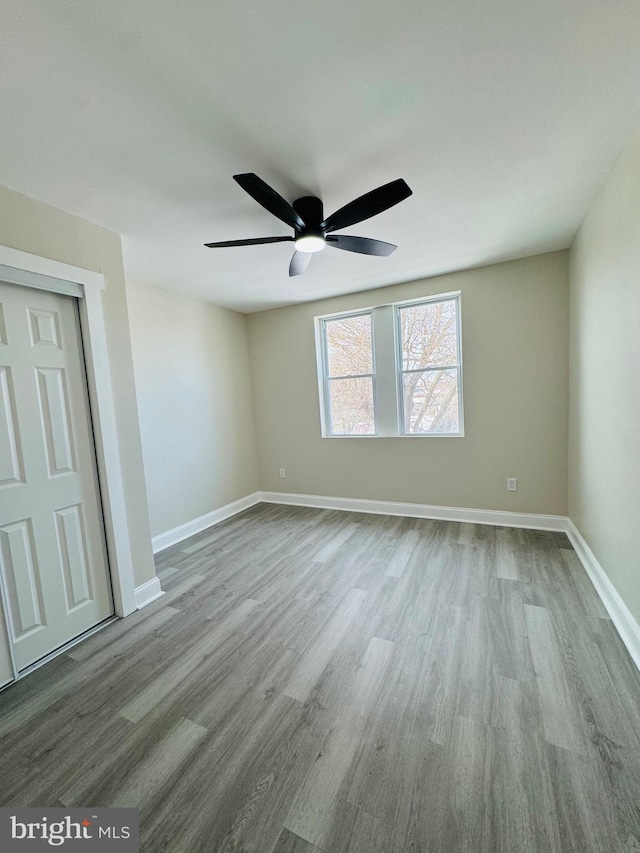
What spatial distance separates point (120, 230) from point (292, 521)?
10.2 ft

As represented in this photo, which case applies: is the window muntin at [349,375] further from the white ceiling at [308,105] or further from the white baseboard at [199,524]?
the white ceiling at [308,105]

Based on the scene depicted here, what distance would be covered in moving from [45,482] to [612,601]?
3.44 m

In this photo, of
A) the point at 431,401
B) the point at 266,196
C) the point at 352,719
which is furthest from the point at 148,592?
the point at 431,401

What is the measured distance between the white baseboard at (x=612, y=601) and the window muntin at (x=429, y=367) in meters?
1.49

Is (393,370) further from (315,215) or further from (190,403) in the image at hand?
(190,403)

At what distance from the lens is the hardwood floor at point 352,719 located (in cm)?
109

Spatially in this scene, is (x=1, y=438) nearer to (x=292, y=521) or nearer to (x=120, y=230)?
(x=120, y=230)

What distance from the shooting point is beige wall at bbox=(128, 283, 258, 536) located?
10.7 feet

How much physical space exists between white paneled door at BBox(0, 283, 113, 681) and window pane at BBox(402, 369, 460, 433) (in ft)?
9.92

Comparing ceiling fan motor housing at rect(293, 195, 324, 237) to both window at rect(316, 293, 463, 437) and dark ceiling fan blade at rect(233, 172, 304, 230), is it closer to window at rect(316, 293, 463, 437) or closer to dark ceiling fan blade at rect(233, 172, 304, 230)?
dark ceiling fan blade at rect(233, 172, 304, 230)

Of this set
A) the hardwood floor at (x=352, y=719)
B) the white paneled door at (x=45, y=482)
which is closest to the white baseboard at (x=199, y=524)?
the white paneled door at (x=45, y=482)

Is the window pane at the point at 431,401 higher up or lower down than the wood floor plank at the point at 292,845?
higher up

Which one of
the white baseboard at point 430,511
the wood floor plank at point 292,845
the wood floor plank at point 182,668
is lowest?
the wood floor plank at point 182,668

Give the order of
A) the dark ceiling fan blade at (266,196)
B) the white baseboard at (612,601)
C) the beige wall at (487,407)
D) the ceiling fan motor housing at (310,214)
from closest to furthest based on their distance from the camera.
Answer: the dark ceiling fan blade at (266,196) → the white baseboard at (612,601) → the ceiling fan motor housing at (310,214) → the beige wall at (487,407)
